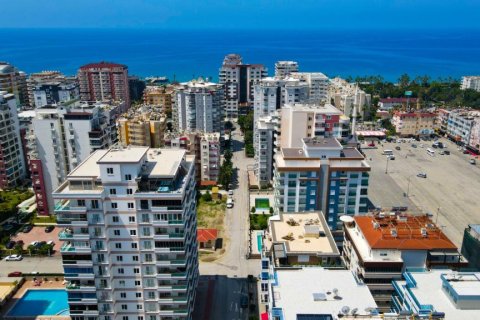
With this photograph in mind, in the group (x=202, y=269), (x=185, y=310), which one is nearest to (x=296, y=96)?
(x=202, y=269)

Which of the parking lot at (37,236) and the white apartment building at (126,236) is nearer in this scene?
the white apartment building at (126,236)

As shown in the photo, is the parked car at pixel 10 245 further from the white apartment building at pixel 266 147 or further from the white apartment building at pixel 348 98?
the white apartment building at pixel 348 98

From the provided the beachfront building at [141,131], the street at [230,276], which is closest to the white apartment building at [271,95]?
the beachfront building at [141,131]

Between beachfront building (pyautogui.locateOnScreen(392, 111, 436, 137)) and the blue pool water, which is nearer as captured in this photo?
the blue pool water

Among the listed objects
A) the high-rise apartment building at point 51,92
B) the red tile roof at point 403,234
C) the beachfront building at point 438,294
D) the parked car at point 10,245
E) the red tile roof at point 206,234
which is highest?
the high-rise apartment building at point 51,92

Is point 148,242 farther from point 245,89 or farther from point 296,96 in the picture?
point 245,89

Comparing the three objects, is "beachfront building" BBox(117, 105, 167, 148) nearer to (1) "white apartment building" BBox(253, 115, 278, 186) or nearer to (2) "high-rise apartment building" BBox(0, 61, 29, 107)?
(1) "white apartment building" BBox(253, 115, 278, 186)

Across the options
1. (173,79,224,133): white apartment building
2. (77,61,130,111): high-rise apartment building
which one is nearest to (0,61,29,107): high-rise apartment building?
(77,61,130,111): high-rise apartment building
